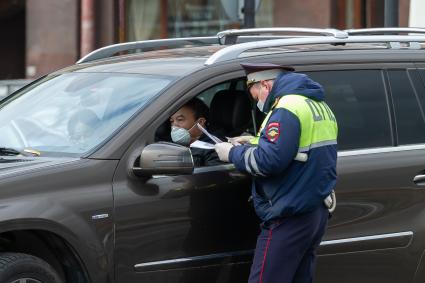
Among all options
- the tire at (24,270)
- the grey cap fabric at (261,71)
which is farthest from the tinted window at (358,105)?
the tire at (24,270)

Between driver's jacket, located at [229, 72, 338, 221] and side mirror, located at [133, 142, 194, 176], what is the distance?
24 cm

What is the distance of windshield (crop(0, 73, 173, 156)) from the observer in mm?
4762

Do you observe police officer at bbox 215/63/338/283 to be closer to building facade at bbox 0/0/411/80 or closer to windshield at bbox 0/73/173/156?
windshield at bbox 0/73/173/156

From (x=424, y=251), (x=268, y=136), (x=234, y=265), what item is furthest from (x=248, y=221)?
(x=424, y=251)

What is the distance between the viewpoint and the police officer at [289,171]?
4.45 m

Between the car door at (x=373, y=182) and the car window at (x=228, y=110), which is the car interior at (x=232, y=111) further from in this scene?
the car door at (x=373, y=182)

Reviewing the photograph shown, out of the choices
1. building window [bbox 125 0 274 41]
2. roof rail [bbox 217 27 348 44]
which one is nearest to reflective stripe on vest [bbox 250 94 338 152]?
roof rail [bbox 217 27 348 44]

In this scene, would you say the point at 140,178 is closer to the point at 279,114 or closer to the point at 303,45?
the point at 279,114

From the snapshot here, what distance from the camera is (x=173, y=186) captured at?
183 inches

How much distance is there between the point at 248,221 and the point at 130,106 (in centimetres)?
85

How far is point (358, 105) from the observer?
528 cm

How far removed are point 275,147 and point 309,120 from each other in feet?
0.75

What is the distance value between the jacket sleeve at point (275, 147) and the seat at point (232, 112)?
31.3 inches

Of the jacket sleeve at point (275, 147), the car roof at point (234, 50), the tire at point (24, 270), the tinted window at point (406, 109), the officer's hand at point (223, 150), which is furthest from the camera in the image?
the tinted window at point (406, 109)
